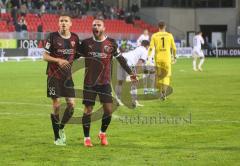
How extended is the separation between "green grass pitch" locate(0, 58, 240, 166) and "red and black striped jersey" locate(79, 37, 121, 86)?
1.17 meters

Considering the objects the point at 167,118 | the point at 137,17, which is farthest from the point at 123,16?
the point at 167,118

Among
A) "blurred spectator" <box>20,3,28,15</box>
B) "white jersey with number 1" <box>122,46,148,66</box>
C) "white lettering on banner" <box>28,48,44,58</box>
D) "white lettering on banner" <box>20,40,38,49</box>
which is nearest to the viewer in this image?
"white jersey with number 1" <box>122,46,148,66</box>

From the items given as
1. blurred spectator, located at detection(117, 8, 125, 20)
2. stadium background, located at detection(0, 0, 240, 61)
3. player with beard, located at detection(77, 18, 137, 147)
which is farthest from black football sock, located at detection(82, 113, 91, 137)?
blurred spectator, located at detection(117, 8, 125, 20)

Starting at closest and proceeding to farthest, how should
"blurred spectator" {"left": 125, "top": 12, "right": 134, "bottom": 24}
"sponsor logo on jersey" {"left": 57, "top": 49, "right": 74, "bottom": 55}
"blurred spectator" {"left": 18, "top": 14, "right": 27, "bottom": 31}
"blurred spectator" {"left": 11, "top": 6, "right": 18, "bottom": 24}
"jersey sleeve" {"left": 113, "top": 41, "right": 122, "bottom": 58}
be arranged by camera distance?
1. "sponsor logo on jersey" {"left": 57, "top": 49, "right": 74, "bottom": 55}
2. "jersey sleeve" {"left": 113, "top": 41, "right": 122, "bottom": 58}
3. "blurred spectator" {"left": 18, "top": 14, "right": 27, "bottom": 31}
4. "blurred spectator" {"left": 11, "top": 6, "right": 18, "bottom": 24}
5. "blurred spectator" {"left": 125, "top": 12, "right": 134, "bottom": 24}

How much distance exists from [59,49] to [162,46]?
9817mm

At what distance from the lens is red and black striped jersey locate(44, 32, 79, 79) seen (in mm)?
12031

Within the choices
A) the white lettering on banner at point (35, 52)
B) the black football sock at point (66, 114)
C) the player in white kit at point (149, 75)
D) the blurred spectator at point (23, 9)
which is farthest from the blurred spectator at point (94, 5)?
the black football sock at point (66, 114)

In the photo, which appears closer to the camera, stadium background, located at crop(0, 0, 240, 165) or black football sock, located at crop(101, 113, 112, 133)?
stadium background, located at crop(0, 0, 240, 165)

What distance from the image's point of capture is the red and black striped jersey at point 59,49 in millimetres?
12031

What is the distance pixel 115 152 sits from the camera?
1162cm

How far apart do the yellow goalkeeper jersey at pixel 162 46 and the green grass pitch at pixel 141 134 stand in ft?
4.46

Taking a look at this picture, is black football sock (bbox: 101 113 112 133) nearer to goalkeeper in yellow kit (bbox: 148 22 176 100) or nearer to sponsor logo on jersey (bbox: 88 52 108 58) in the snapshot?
sponsor logo on jersey (bbox: 88 52 108 58)

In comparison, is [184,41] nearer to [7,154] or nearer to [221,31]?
[221,31]

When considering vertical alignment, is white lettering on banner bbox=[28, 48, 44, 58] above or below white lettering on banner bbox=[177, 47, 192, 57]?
above
